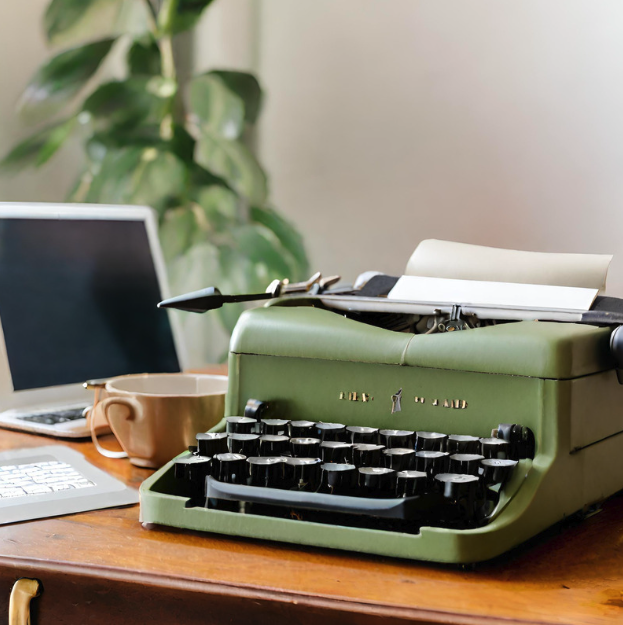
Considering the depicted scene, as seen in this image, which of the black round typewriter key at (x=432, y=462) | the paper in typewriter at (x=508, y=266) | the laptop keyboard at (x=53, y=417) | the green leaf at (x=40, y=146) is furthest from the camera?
the green leaf at (x=40, y=146)

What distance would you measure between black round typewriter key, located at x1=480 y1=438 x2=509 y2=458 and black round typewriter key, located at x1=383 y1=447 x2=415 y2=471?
64 millimetres

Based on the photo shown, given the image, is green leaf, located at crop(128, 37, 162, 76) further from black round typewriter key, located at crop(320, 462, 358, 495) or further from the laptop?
black round typewriter key, located at crop(320, 462, 358, 495)

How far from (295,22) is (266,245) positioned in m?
0.68

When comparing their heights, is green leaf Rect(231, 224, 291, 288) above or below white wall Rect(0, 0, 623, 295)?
below

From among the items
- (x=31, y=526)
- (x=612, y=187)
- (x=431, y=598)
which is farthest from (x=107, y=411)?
(x=612, y=187)

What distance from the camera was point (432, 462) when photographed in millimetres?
697

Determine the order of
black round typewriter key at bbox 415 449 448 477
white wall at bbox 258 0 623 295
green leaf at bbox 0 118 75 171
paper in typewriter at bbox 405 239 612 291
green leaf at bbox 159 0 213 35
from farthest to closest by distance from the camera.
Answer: green leaf at bbox 159 0 213 35, green leaf at bbox 0 118 75 171, white wall at bbox 258 0 623 295, paper in typewriter at bbox 405 239 612 291, black round typewriter key at bbox 415 449 448 477

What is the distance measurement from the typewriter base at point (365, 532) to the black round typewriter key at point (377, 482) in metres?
0.04

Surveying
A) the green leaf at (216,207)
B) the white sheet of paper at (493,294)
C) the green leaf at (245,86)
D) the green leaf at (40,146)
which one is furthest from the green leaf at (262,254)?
the white sheet of paper at (493,294)

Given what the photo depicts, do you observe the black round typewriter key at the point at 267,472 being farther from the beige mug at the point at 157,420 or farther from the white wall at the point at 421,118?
the white wall at the point at 421,118

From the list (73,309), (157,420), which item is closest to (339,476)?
(157,420)

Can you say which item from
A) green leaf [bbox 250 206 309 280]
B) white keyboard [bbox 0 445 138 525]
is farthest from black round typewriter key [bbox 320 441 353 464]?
green leaf [bbox 250 206 309 280]

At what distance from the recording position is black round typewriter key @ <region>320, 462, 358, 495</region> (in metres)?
0.68

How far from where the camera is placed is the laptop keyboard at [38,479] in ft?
2.75
